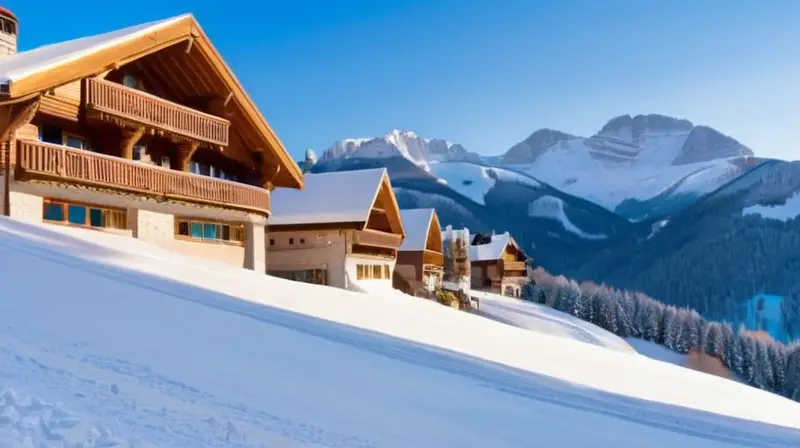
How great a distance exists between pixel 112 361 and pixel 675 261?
586 ft

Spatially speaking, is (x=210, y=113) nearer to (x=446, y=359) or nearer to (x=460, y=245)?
(x=446, y=359)

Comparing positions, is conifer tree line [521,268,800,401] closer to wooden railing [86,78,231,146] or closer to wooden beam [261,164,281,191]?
wooden beam [261,164,281,191]

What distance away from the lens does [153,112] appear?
→ 21328mm

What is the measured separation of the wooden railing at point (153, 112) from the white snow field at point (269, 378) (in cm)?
535

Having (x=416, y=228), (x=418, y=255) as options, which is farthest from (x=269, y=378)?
(x=416, y=228)

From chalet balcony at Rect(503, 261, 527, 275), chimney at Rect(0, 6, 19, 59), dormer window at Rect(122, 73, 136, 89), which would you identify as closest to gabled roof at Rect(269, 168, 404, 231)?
dormer window at Rect(122, 73, 136, 89)

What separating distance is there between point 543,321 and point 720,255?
5385 inches

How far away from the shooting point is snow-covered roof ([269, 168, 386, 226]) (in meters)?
31.5

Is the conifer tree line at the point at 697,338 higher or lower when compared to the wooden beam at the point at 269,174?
lower

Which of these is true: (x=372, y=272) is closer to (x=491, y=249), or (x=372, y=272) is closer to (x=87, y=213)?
(x=87, y=213)

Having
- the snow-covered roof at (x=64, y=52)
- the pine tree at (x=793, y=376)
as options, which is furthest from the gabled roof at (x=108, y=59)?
the pine tree at (x=793, y=376)

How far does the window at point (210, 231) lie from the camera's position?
76.1ft

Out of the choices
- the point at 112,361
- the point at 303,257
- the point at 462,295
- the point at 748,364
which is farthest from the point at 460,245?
the point at 112,361

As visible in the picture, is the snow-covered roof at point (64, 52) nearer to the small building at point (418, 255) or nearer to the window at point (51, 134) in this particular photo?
the window at point (51, 134)
